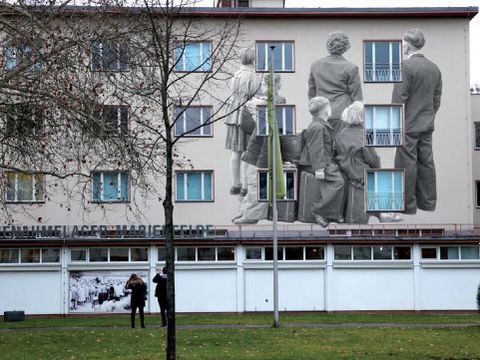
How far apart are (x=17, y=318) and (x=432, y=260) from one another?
1949 centimetres

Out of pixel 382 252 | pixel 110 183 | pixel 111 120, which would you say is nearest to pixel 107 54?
pixel 111 120

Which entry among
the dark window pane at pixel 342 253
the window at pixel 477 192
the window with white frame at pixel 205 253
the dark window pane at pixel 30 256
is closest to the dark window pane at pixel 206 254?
the window with white frame at pixel 205 253

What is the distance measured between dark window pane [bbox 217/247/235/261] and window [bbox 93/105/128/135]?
21.6 meters

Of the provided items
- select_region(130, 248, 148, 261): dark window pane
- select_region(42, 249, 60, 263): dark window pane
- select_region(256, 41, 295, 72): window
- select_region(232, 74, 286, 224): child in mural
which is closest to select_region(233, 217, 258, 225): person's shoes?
select_region(232, 74, 286, 224): child in mural

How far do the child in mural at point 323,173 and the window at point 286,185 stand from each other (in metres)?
0.57

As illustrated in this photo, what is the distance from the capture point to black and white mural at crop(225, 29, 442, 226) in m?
46.6

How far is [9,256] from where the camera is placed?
143ft

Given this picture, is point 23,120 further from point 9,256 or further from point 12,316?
point 9,256

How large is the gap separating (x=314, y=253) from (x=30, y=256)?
13.3m

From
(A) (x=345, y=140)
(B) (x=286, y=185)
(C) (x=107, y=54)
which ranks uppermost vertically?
(C) (x=107, y=54)

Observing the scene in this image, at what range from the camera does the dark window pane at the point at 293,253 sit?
44.7 meters

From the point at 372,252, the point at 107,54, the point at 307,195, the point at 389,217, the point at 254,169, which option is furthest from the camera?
the point at 389,217

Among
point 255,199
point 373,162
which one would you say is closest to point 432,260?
point 373,162

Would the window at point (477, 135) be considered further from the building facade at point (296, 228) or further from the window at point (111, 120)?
the window at point (111, 120)
